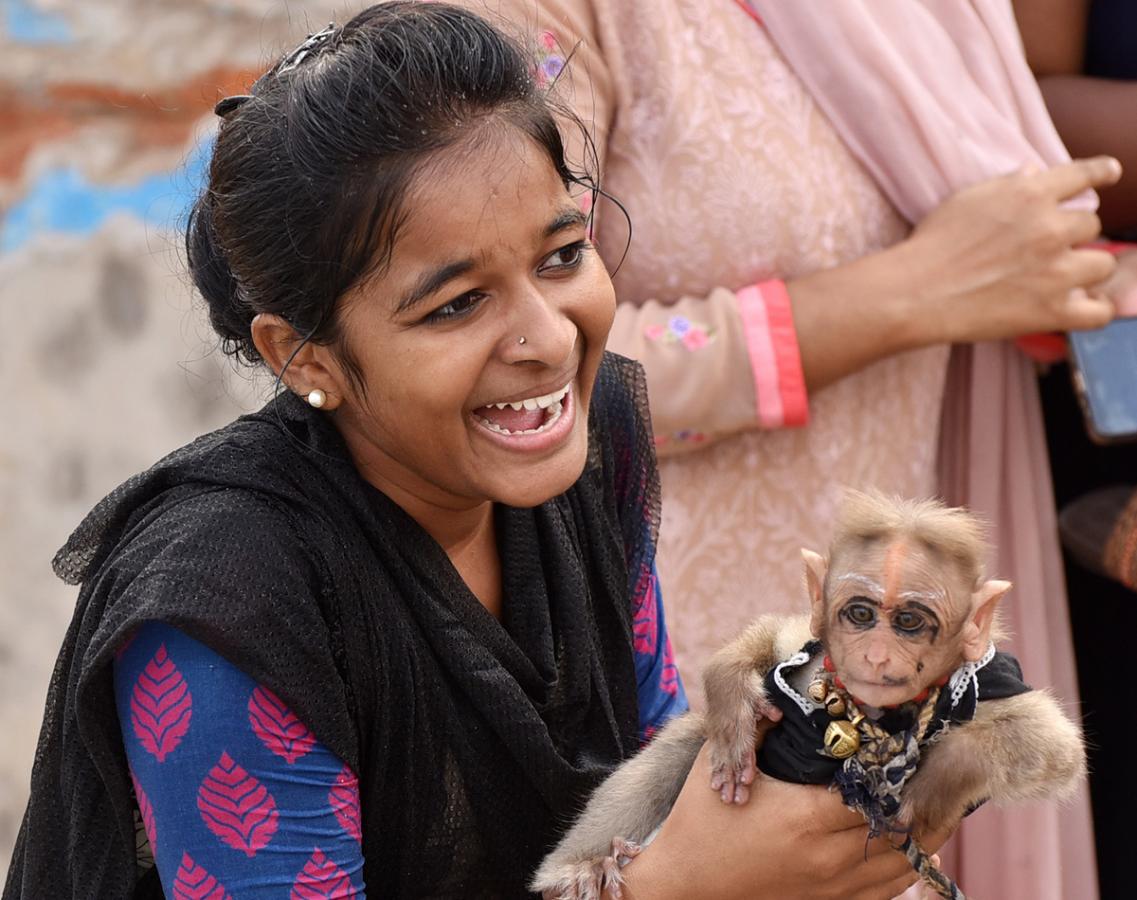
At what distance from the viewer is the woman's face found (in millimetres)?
1581

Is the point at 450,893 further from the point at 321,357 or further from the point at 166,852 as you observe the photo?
the point at 321,357

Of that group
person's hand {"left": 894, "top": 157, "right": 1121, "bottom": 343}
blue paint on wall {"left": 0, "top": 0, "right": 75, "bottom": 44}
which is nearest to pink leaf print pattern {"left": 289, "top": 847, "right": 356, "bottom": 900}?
person's hand {"left": 894, "top": 157, "right": 1121, "bottom": 343}

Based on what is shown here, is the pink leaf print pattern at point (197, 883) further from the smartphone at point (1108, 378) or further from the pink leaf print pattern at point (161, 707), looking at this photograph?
the smartphone at point (1108, 378)

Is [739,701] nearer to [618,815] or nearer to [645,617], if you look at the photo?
[618,815]

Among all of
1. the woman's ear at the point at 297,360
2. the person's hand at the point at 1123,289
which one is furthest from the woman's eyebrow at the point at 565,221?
the person's hand at the point at 1123,289

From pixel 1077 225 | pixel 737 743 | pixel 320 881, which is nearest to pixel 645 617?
pixel 737 743

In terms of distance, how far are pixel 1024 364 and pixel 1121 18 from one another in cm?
67

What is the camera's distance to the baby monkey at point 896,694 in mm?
1431

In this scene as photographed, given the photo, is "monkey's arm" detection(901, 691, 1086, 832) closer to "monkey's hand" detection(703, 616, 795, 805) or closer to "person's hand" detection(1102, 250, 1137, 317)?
"monkey's hand" detection(703, 616, 795, 805)

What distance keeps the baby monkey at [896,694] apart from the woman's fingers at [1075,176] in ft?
3.42

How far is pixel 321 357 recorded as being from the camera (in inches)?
67.4

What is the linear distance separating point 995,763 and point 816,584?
0.85 feet

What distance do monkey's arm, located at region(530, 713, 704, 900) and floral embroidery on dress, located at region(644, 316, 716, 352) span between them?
2.38 ft

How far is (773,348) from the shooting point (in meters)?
2.38
